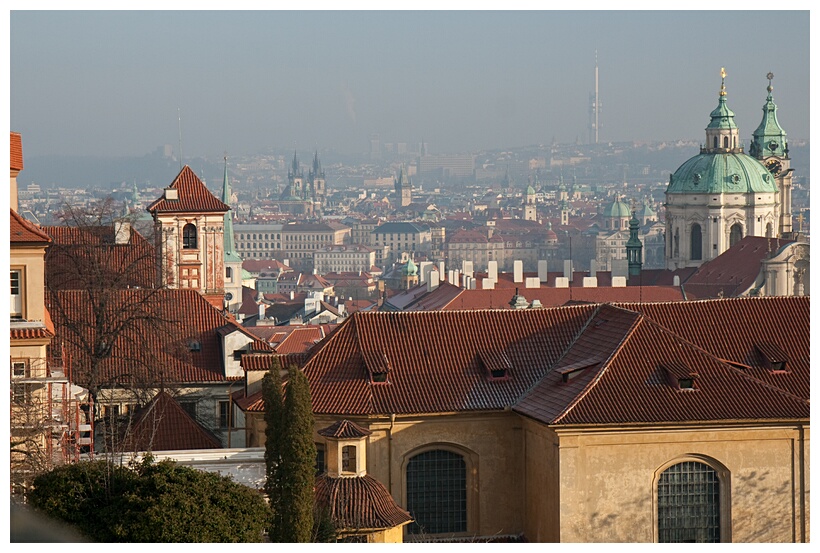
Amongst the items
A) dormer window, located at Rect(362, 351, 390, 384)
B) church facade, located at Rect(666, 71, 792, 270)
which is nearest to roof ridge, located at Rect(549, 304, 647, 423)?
dormer window, located at Rect(362, 351, 390, 384)

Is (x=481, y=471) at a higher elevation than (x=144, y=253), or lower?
lower

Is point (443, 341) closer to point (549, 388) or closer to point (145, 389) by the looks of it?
point (549, 388)

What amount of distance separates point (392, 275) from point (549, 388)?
17249 cm

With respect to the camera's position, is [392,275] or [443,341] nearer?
[443,341]

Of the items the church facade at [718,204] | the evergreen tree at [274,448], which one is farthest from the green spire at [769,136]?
the evergreen tree at [274,448]

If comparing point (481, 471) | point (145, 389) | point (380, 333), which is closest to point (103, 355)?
point (145, 389)

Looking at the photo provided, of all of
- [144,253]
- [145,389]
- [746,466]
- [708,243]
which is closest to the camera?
[746,466]

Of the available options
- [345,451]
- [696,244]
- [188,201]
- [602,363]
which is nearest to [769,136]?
[696,244]

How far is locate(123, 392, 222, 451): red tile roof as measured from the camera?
2800cm

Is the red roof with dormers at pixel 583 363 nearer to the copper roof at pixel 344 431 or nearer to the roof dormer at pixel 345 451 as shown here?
the copper roof at pixel 344 431

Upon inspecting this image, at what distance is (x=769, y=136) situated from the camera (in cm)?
11856

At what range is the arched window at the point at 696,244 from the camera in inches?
4181

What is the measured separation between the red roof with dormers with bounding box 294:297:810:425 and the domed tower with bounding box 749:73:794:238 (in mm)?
81824

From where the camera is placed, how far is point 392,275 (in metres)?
199
